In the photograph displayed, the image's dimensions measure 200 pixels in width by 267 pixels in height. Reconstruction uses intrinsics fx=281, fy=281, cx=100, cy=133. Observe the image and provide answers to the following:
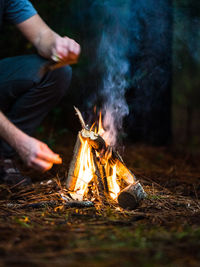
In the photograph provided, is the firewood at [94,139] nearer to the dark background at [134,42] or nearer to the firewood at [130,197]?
the firewood at [130,197]

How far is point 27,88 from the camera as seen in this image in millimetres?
2309

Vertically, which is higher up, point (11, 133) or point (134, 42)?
point (134, 42)

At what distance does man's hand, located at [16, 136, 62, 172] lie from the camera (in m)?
1.33

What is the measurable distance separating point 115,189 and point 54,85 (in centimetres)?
104

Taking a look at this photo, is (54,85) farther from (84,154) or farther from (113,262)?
(113,262)

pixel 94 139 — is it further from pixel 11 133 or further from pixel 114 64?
pixel 114 64

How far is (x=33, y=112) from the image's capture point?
8.11ft

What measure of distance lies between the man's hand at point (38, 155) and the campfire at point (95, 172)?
0.40 meters

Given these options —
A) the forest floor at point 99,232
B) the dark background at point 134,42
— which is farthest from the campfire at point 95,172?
the dark background at point 134,42

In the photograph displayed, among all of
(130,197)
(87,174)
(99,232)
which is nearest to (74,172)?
(87,174)

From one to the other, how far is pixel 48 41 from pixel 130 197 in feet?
3.86

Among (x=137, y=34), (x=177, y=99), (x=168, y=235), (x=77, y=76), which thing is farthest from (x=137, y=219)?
(x=177, y=99)

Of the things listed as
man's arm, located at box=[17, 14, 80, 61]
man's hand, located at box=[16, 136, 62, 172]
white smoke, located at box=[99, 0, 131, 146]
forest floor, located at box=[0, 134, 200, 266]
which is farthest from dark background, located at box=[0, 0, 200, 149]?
man's hand, located at box=[16, 136, 62, 172]

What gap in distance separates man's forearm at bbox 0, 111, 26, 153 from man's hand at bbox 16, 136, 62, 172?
0.18ft
